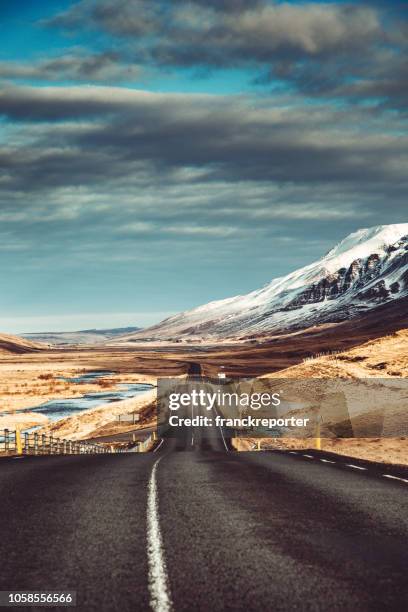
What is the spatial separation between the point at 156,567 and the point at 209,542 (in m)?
1.53

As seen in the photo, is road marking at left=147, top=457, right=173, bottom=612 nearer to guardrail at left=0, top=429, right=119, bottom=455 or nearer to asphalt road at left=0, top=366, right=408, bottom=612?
asphalt road at left=0, top=366, right=408, bottom=612

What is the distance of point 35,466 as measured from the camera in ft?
67.6

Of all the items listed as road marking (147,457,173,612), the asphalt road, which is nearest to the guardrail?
the asphalt road

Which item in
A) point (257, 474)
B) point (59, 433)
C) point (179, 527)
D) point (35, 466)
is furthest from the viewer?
point (59, 433)

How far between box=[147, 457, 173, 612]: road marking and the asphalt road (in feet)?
0.05

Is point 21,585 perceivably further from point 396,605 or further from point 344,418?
point 344,418

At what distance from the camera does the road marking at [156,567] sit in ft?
22.0

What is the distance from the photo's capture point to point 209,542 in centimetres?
935

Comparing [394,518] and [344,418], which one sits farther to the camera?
[344,418]

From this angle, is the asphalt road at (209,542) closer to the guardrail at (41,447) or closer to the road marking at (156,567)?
the road marking at (156,567)

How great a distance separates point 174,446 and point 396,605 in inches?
2199

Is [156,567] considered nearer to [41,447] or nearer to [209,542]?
[209,542]

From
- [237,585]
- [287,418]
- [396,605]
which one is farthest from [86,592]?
[287,418]

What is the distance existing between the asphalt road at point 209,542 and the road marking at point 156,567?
0.02 meters
